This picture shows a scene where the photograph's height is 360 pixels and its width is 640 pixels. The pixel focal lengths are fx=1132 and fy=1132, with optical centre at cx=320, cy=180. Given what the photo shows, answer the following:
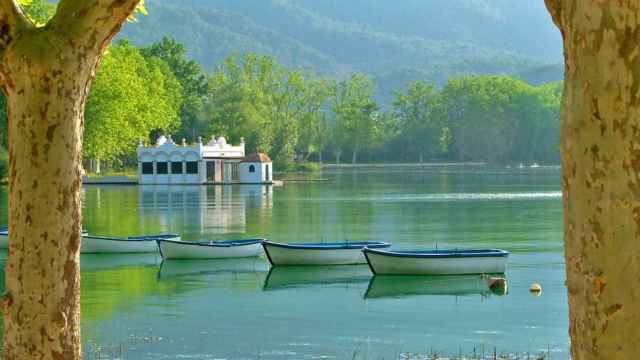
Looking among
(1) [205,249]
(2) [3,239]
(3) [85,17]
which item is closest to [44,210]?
(3) [85,17]

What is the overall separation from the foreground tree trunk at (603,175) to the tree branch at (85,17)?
3.57m

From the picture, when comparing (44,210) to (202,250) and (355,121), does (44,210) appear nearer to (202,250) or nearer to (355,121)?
(202,250)

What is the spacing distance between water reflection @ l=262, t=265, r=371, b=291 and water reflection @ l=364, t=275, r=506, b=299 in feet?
2.32

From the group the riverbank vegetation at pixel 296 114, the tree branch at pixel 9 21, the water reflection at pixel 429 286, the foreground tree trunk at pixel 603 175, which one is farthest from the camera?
the riverbank vegetation at pixel 296 114

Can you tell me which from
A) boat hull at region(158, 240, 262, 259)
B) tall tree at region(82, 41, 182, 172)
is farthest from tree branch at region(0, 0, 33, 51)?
tall tree at region(82, 41, 182, 172)

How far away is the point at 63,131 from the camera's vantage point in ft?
25.2

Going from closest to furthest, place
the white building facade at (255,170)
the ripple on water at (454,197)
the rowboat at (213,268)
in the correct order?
the rowboat at (213,268) < the ripple on water at (454,197) < the white building facade at (255,170)

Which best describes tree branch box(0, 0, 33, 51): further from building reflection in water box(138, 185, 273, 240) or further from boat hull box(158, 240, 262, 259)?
building reflection in water box(138, 185, 273, 240)

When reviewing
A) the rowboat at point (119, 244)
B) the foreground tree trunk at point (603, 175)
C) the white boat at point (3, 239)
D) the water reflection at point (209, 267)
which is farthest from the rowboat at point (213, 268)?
the foreground tree trunk at point (603, 175)

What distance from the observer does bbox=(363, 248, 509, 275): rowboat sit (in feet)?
81.9

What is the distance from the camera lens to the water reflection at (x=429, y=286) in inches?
923

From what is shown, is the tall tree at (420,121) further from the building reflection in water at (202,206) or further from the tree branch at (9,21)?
the tree branch at (9,21)

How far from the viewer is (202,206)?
5606 cm

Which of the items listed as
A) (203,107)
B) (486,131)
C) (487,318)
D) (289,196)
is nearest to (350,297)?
(487,318)
